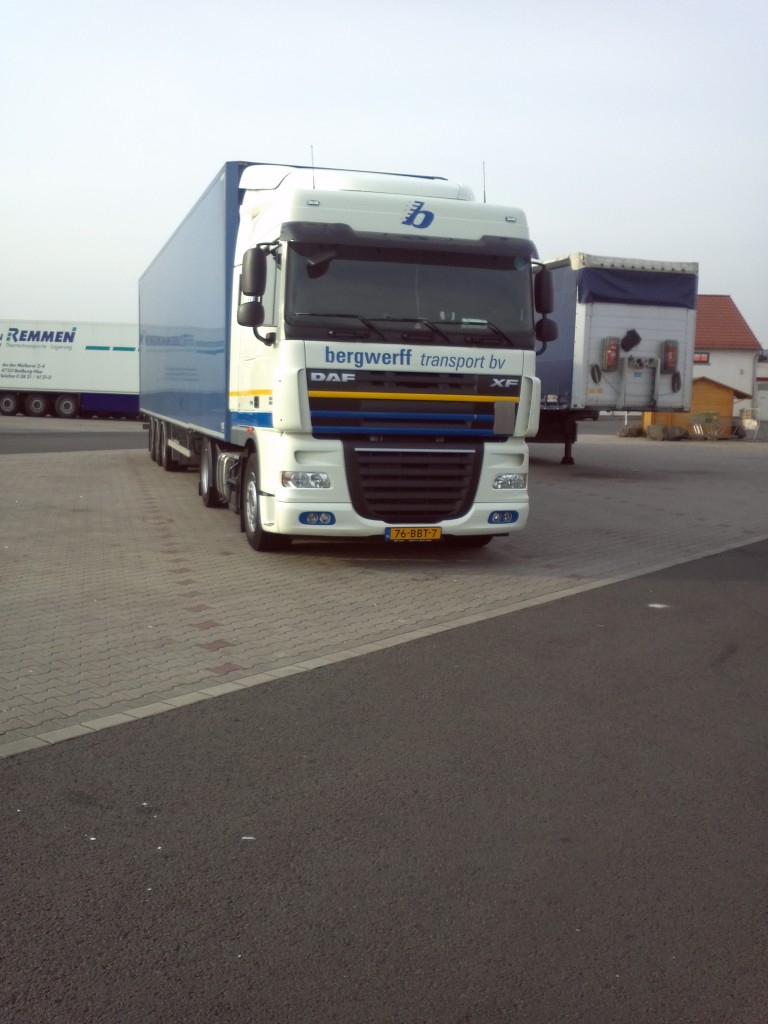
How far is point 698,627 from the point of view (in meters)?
8.39

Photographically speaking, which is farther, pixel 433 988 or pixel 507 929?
pixel 507 929

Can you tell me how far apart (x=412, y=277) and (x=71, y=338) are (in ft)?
137

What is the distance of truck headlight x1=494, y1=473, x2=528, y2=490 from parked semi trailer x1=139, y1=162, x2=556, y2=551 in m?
0.01

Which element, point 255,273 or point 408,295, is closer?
point 255,273

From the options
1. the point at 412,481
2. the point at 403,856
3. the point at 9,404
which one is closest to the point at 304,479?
the point at 412,481

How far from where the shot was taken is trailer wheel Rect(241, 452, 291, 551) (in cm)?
1130

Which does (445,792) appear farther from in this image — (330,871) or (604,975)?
(604,975)

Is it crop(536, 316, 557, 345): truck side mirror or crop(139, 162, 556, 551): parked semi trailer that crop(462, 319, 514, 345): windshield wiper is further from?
crop(536, 316, 557, 345): truck side mirror

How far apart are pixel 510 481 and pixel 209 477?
534 centimetres

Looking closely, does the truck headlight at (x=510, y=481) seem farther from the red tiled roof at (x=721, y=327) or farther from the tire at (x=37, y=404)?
the red tiled roof at (x=721, y=327)

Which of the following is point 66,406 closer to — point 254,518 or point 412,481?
point 254,518

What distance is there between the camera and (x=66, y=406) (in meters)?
51.2

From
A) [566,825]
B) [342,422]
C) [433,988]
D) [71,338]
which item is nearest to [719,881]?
[566,825]

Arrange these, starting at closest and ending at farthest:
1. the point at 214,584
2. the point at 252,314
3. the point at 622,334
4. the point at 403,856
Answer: the point at 403,856 → the point at 214,584 → the point at 252,314 → the point at 622,334
